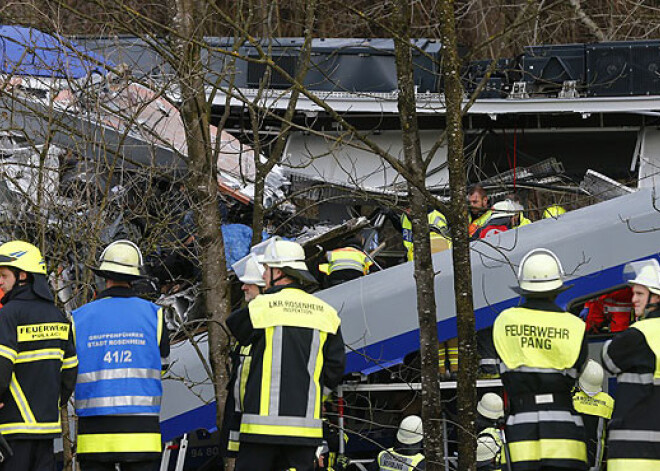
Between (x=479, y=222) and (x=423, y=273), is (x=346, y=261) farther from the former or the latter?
(x=423, y=273)

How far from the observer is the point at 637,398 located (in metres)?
6.24

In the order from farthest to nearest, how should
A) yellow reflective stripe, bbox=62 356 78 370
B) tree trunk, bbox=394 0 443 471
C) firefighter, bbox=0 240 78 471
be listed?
tree trunk, bbox=394 0 443 471 → yellow reflective stripe, bbox=62 356 78 370 → firefighter, bbox=0 240 78 471

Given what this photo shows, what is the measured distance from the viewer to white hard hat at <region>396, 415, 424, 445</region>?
9.15m

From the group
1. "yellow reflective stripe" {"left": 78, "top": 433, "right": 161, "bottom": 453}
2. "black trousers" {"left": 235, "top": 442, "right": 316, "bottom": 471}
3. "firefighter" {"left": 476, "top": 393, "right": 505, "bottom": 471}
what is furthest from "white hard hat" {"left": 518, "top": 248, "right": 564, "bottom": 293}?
"yellow reflective stripe" {"left": 78, "top": 433, "right": 161, "bottom": 453}

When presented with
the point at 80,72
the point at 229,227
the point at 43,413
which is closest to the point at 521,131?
the point at 229,227

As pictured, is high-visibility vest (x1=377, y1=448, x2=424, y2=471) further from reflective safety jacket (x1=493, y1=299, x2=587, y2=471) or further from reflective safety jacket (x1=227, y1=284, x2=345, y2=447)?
reflective safety jacket (x1=227, y1=284, x2=345, y2=447)

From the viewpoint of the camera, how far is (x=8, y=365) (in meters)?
6.27

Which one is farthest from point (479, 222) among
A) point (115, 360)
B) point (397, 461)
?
point (115, 360)

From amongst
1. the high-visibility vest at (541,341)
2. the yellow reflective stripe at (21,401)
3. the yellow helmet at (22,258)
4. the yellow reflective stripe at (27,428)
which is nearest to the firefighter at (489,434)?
the high-visibility vest at (541,341)

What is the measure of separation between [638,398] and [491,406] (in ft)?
11.1

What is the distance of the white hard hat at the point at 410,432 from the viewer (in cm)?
915

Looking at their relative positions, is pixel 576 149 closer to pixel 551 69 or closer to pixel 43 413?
pixel 551 69

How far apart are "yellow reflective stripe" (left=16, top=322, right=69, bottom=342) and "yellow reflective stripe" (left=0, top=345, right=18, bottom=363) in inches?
4.0

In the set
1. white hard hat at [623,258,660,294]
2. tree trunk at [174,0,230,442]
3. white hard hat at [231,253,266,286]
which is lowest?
white hard hat at [623,258,660,294]
